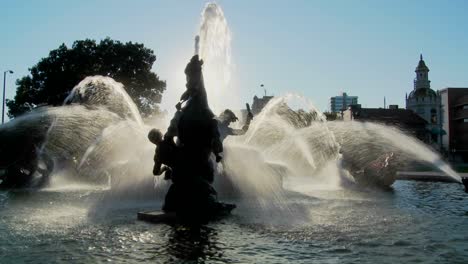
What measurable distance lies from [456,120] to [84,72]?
82.0m

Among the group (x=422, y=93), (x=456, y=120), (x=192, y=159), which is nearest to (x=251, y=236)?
(x=192, y=159)

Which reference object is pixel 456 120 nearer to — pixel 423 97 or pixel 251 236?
pixel 423 97

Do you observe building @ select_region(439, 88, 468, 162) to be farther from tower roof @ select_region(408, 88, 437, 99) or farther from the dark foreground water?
the dark foreground water

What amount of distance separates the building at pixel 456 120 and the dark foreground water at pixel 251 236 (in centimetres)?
9320

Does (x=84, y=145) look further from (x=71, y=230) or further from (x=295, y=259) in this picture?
(x=295, y=259)

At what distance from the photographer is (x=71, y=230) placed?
8609 mm

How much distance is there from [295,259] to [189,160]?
4509 mm

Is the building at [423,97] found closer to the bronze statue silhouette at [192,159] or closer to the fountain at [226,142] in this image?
the fountain at [226,142]

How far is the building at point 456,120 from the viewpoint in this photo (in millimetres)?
96812

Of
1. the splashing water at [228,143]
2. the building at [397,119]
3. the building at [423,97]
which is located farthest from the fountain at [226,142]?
the building at [423,97]

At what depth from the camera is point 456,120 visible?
100 metres

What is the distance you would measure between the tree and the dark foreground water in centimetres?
3584

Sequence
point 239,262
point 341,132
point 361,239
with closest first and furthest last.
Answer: point 239,262
point 361,239
point 341,132

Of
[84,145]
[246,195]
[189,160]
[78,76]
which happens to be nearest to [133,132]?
[246,195]
